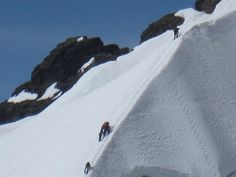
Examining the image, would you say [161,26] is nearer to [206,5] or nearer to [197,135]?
[206,5]

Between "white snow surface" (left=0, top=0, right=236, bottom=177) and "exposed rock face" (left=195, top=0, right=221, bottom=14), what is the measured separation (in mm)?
23182

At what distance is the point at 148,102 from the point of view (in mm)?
36469

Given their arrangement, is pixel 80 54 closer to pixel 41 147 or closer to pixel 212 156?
pixel 41 147

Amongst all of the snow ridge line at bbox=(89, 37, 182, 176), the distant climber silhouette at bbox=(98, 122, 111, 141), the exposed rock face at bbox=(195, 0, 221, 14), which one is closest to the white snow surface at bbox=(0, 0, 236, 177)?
the snow ridge line at bbox=(89, 37, 182, 176)

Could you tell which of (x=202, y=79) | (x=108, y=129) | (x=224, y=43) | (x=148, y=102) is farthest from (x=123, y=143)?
(x=224, y=43)

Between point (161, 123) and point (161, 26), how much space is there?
43143mm

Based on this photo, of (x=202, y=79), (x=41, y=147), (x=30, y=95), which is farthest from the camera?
(x=30, y=95)

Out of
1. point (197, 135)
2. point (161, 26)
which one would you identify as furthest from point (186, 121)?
point (161, 26)

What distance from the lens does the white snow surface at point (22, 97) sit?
84869 millimetres

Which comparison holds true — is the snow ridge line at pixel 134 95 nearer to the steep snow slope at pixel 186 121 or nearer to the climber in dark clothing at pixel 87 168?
the steep snow slope at pixel 186 121

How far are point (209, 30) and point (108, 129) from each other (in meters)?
12.3

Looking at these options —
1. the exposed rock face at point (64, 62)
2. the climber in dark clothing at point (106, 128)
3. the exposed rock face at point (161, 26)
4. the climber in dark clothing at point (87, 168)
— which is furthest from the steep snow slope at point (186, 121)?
the exposed rock face at point (64, 62)

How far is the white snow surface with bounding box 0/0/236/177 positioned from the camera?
108 ft

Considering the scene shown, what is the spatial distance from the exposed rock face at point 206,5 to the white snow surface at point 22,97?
79.6 ft
